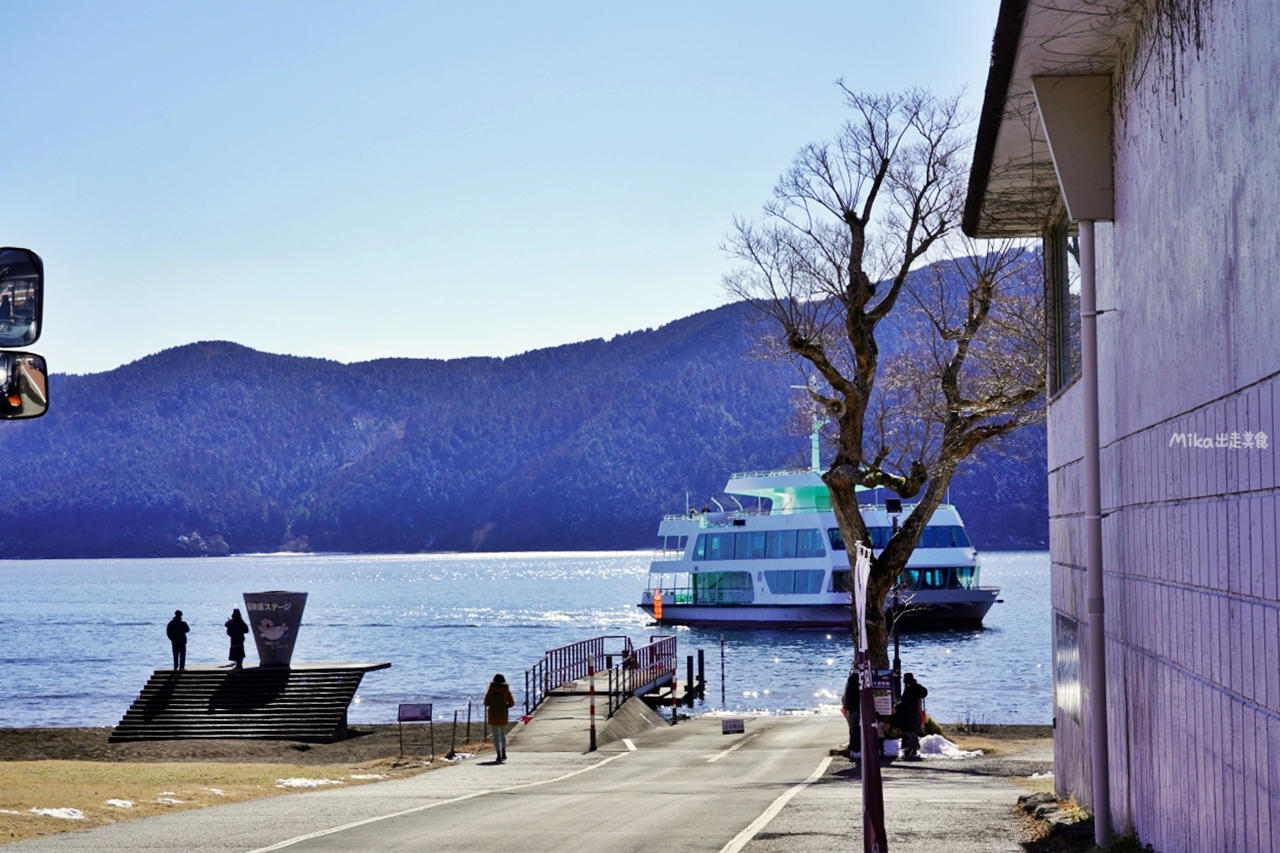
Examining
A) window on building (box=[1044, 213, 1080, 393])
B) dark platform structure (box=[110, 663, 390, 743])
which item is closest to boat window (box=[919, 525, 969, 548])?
dark platform structure (box=[110, 663, 390, 743])

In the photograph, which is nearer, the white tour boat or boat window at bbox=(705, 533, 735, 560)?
the white tour boat

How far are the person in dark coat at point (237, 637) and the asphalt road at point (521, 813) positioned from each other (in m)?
13.8

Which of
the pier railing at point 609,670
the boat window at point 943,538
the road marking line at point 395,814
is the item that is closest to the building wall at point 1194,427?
the road marking line at point 395,814

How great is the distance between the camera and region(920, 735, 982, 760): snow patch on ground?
25125 millimetres

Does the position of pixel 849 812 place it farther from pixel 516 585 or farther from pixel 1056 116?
pixel 516 585

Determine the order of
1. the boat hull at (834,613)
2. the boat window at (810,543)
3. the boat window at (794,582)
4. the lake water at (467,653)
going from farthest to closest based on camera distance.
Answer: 1. the boat window at (794,582)
2. the boat hull at (834,613)
3. the boat window at (810,543)
4. the lake water at (467,653)

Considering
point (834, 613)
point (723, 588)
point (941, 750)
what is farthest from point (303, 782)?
point (723, 588)

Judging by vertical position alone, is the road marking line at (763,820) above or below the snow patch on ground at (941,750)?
above

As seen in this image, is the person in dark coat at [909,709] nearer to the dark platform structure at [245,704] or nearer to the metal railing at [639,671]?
the metal railing at [639,671]

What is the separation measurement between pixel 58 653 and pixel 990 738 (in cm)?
7096

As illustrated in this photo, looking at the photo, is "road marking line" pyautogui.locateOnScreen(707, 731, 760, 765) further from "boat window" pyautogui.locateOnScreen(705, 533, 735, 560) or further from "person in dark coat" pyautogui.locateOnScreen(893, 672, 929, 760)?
"boat window" pyautogui.locateOnScreen(705, 533, 735, 560)

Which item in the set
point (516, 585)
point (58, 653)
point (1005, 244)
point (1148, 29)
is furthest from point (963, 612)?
point (516, 585)

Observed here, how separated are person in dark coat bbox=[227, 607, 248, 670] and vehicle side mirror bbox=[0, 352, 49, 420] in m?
30.7

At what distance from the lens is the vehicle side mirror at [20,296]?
5453 millimetres
